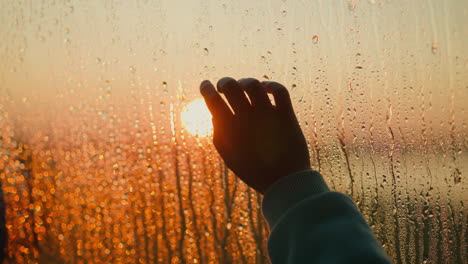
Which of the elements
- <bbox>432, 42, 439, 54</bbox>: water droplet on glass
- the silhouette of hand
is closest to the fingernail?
the silhouette of hand

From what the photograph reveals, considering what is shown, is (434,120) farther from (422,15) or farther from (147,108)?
(147,108)

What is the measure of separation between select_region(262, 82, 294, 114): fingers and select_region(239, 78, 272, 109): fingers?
0.03m

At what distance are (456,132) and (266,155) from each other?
26.8 inches

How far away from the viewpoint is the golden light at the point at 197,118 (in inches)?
36.9

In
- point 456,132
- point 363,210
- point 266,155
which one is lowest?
point 363,210

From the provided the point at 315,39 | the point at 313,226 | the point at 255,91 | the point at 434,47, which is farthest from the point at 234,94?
the point at 434,47

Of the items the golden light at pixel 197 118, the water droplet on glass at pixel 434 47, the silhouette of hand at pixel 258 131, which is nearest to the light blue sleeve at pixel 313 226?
the silhouette of hand at pixel 258 131

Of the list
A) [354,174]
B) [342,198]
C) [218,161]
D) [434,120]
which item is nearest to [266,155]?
[342,198]

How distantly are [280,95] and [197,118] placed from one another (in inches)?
11.7

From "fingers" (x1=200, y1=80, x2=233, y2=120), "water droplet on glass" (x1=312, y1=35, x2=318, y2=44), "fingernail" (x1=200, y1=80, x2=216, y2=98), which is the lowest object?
"fingers" (x1=200, y1=80, x2=233, y2=120)

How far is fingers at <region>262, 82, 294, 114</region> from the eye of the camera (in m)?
0.69

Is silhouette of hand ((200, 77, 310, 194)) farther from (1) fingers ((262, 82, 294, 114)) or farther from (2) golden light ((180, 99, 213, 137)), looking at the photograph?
(2) golden light ((180, 99, 213, 137))

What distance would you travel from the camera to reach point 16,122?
0.85 m

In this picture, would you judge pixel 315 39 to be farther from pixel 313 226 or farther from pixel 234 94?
pixel 313 226
